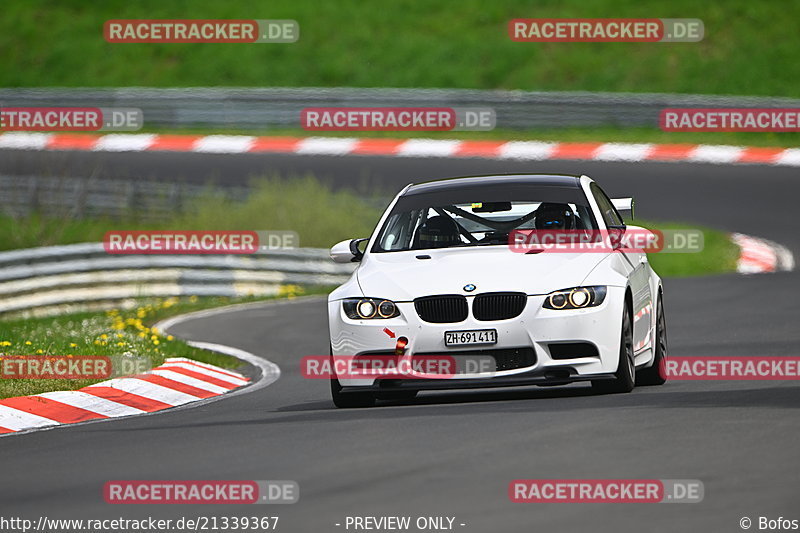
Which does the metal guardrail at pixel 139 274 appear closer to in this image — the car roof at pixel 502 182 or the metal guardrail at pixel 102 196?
the metal guardrail at pixel 102 196

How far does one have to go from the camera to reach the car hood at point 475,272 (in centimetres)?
1055

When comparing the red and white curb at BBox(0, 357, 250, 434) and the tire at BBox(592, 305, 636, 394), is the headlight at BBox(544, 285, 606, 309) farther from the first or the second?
the red and white curb at BBox(0, 357, 250, 434)

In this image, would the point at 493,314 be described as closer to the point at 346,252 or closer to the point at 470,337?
the point at 470,337

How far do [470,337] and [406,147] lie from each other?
2320cm

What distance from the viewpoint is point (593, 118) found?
3359 cm

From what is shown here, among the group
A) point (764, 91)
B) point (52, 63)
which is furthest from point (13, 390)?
point (52, 63)

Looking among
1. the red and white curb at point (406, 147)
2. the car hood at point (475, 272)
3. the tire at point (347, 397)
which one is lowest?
the tire at point (347, 397)

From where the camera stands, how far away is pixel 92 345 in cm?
1434

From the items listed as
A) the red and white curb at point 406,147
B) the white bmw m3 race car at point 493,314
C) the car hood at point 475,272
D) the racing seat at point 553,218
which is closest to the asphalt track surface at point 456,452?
the white bmw m3 race car at point 493,314

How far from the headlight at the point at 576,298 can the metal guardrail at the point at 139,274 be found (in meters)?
12.0

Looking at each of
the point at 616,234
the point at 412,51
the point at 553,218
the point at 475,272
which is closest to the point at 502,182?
the point at 553,218

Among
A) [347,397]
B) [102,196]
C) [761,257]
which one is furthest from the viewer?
[102,196]

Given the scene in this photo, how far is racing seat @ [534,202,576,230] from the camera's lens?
456 inches

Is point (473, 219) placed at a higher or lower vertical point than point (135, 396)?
higher
